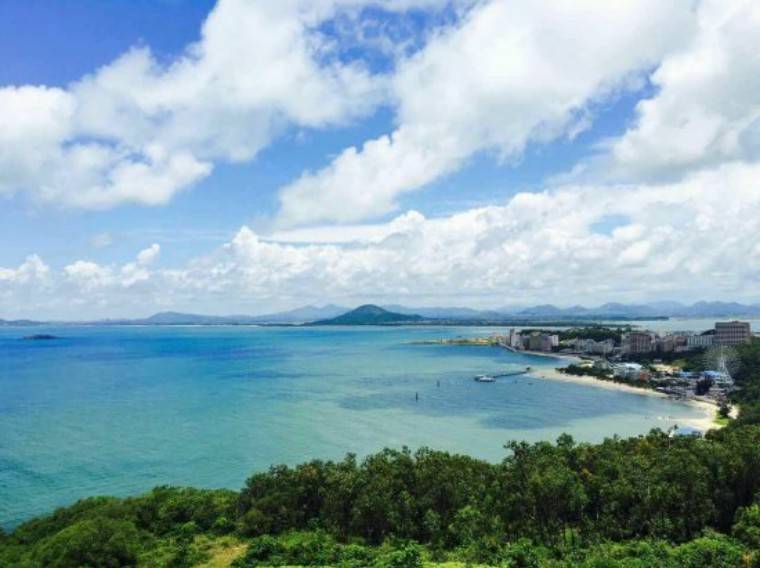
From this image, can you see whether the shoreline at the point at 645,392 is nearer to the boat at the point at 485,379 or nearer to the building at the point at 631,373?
the building at the point at 631,373

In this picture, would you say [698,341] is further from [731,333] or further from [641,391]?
[641,391]

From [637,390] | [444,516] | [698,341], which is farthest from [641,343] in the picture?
[444,516]

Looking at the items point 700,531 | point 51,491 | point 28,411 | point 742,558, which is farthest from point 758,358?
point 28,411

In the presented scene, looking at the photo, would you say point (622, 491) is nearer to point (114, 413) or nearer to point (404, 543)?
point (404, 543)

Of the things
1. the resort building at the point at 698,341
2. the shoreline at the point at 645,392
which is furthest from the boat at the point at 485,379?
the resort building at the point at 698,341

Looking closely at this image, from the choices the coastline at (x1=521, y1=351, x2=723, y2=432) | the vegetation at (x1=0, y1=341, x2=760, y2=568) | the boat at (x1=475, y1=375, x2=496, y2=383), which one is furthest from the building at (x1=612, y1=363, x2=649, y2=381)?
the vegetation at (x1=0, y1=341, x2=760, y2=568)

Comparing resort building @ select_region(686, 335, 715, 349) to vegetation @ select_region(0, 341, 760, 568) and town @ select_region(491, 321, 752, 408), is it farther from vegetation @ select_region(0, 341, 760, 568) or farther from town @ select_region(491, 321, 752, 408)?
vegetation @ select_region(0, 341, 760, 568)

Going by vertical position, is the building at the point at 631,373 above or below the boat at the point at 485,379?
above
